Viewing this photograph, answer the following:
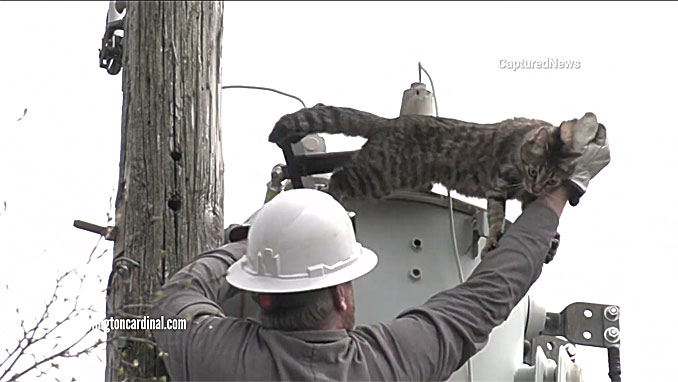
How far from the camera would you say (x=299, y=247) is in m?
2.93

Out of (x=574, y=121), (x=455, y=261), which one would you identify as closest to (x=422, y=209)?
(x=455, y=261)

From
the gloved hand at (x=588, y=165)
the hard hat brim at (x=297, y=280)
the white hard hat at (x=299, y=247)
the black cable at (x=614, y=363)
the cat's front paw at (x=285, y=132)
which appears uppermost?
the cat's front paw at (x=285, y=132)

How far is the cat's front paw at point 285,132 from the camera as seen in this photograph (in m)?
3.91

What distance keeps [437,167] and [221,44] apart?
3.99 feet

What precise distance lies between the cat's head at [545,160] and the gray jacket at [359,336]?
21.6 inches

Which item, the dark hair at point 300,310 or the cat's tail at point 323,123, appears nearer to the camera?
the dark hair at point 300,310

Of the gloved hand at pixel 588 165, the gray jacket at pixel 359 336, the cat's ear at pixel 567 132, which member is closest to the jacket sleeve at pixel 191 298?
the gray jacket at pixel 359 336

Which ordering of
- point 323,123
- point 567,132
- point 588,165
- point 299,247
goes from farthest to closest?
point 323,123
point 567,132
point 588,165
point 299,247

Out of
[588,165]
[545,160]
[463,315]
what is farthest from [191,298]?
[545,160]

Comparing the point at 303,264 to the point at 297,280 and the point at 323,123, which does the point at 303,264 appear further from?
the point at 323,123

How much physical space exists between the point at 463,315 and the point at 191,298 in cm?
81

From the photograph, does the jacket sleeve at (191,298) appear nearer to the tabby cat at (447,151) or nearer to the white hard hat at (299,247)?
the white hard hat at (299,247)

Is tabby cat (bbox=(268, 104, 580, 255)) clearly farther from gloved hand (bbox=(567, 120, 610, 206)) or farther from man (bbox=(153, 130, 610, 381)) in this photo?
man (bbox=(153, 130, 610, 381))

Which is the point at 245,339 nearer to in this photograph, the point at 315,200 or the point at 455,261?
the point at 315,200
